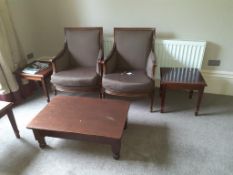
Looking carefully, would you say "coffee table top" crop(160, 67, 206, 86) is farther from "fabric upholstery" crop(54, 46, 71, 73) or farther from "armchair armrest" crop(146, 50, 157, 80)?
"fabric upholstery" crop(54, 46, 71, 73)

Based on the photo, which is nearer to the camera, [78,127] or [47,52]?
[78,127]

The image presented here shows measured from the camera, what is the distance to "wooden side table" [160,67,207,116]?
2.21 meters

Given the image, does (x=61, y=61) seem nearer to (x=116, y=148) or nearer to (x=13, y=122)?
(x=13, y=122)

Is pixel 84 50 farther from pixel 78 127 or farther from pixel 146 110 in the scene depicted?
pixel 78 127

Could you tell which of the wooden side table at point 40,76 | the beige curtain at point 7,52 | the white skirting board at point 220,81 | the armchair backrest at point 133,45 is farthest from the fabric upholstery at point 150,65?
the beige curtain at point 7,52

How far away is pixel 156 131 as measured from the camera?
2.15 meters

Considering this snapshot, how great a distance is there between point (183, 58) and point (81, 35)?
4.75 feet

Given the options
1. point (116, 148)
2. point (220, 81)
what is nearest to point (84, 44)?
point (116, 148)

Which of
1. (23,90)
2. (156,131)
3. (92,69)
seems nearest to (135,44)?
(92,69)

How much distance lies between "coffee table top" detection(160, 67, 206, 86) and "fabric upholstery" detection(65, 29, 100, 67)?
0.98 metres

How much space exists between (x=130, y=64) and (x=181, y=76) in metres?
0.70

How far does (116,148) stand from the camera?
1697 millimetres

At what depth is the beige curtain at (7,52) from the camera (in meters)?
2.46

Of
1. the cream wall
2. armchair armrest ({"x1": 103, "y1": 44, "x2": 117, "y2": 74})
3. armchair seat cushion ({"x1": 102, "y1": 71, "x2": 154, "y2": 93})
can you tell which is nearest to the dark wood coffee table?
armchair seat cushion ({"x1": 102, "y1": 71, "x2": 154, "y2": 93})
